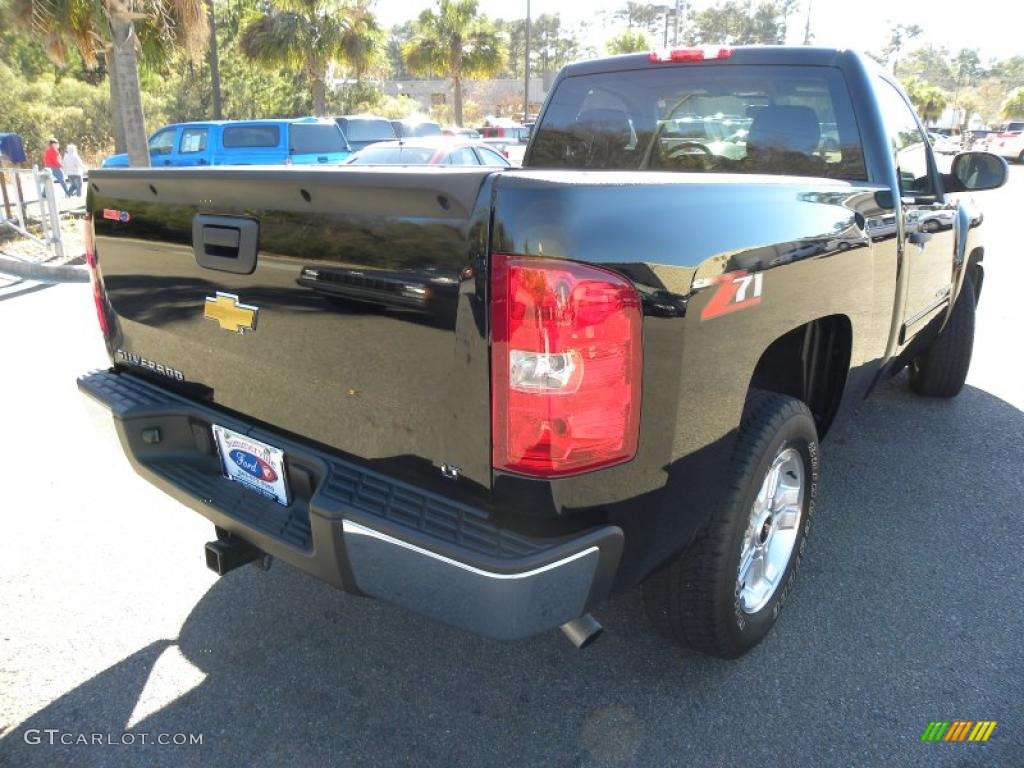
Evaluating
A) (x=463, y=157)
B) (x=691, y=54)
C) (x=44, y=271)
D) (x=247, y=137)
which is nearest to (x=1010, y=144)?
(x=463, y=157)

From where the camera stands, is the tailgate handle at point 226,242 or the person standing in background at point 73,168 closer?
the tailgate handle at point 226,242

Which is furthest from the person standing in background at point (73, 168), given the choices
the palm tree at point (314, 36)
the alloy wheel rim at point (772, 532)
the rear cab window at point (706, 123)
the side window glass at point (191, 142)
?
the alloy wheel rim at point (772, 532)

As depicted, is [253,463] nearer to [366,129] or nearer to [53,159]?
[366,129]

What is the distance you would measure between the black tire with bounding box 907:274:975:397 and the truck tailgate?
12.3ft

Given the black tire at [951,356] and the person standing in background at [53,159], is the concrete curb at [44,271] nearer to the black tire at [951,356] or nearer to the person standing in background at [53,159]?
the black tire at [951,356]

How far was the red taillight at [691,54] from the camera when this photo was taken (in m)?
3.34

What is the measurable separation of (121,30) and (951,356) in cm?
1178

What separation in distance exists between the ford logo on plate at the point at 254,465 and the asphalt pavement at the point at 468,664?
0.56 metres

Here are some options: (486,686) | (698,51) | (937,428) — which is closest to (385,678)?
(486,686)

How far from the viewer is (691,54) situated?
342 cm

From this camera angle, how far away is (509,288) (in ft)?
5.27

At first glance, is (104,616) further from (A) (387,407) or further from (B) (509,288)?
(B) (509,288)

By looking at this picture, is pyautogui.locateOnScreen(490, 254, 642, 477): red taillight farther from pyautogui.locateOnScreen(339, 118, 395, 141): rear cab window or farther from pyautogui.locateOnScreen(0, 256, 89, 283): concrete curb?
pyautogui.locateOnScreen(339, 118, 395, 141): rear cab window

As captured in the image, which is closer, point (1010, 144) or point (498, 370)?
point (498, 370)
